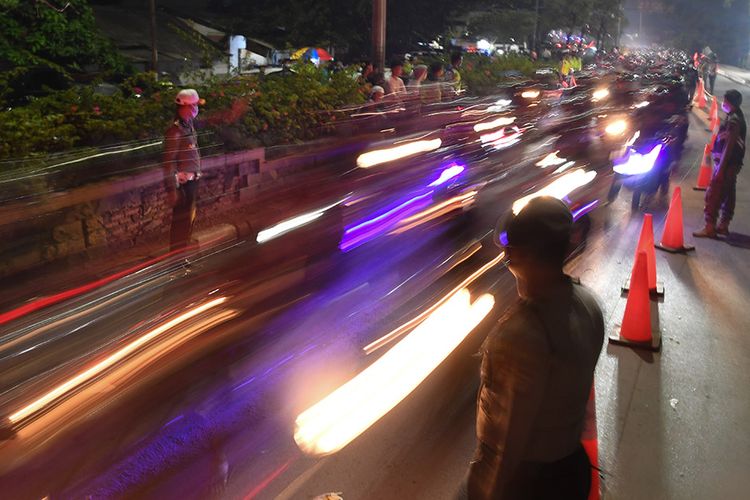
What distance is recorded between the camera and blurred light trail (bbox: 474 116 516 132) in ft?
38.2

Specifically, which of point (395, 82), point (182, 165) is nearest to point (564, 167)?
point (395, 82)

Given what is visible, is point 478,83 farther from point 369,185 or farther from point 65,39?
point 369,185

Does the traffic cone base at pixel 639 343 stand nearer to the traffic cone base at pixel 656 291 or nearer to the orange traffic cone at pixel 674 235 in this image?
the traffic cone base at pixel 656 291

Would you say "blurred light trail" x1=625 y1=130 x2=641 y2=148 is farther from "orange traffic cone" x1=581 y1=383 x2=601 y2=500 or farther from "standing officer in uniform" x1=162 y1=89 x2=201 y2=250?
"orange traffic cone" x1=581 y1=383 x2=601 y2=500

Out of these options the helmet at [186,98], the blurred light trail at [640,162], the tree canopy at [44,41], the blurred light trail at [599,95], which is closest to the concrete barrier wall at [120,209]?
the helmet at [186,98]

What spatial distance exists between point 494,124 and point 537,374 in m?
11.2

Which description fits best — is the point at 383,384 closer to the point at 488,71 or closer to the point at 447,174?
the point at 447,174

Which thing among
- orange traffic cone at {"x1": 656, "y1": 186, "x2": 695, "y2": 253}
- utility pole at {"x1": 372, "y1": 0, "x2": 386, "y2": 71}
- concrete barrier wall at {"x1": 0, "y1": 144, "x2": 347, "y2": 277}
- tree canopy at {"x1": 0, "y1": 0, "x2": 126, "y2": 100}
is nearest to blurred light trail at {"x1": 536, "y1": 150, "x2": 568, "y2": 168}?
utility pole at {"x1": 372, "y1": 0, "x2": 386, "y2": 71}

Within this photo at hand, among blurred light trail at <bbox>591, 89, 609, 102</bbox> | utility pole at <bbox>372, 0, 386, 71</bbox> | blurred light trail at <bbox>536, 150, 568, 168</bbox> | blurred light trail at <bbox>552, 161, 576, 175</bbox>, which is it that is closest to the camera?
blurred light trail at <bbox>552, 161, 576, 175</bbox>

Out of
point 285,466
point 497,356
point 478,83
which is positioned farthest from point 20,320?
point 478,83

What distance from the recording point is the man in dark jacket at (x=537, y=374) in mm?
2102

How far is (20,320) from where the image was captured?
5957 mm

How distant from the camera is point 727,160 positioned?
29.4 feet

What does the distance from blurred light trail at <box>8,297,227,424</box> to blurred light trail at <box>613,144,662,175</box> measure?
7.83 metres
